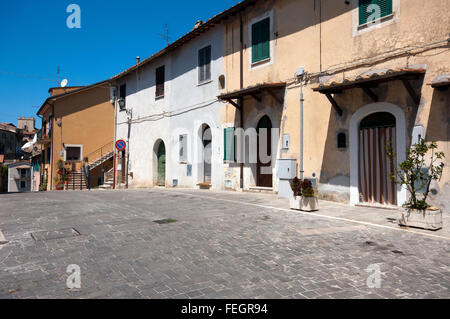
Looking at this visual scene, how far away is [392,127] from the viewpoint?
8688 millimetres

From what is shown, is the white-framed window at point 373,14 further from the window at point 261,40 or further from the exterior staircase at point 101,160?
the exterior staircase at point 101,160

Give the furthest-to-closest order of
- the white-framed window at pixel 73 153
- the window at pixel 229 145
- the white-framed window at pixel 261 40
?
1. the white-framed window at pixel 73 153
2. the window at pixel 229 145
3. the white-framed window at pixel 261 40

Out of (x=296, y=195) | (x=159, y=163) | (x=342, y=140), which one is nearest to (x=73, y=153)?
(x=159, y=163)

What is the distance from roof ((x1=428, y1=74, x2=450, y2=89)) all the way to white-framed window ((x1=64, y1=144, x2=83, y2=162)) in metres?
23.5

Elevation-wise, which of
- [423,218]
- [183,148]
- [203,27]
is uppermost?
[203,27]

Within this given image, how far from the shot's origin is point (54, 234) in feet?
18.7

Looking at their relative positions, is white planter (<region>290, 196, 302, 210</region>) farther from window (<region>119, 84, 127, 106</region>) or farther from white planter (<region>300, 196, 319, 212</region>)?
window (<region>119, 84, 127, 106</region>)

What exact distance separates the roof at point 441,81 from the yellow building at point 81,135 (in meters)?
21.7

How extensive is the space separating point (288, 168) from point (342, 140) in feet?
6.03

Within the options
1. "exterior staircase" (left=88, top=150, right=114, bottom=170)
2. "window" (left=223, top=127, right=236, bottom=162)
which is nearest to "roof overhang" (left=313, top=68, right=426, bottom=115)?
"window" (left=223, top=127, right=236, bottom=162)

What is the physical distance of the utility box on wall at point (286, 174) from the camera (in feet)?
34.5

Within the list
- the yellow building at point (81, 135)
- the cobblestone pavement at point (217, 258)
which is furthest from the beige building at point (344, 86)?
the yellow building at point (81, 135)

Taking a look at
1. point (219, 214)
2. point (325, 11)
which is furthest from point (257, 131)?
point (219, 214)

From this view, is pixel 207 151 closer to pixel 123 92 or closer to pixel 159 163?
pixel 159 163
